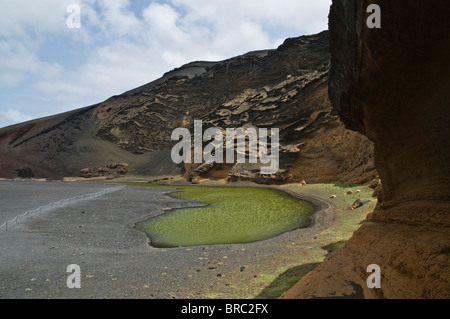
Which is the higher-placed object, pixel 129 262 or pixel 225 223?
pixel 225 223

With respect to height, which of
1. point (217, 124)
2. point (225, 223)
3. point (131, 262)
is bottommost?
point (131, 262)

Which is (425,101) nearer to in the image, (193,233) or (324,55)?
(193,233)

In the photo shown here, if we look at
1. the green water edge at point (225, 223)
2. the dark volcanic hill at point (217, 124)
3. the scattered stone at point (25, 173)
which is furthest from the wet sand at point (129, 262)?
the scattered stone at point (25, 173)

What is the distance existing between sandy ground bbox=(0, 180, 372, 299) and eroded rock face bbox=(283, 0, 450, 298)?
8.18ft

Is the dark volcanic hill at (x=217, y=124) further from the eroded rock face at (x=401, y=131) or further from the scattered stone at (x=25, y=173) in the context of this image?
the eroded rock face at (x=401, y=131)

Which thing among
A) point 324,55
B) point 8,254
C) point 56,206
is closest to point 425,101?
point 8,254

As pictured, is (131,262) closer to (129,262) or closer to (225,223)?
(129,262)

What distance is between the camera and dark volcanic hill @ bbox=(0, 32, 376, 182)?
3472 cm

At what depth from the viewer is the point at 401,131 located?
4.73 metres

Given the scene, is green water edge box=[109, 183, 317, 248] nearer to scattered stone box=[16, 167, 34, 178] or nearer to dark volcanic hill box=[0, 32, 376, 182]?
dark volcanic hill box=[0, 32, 376, 182]

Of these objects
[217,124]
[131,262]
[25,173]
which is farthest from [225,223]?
[25,173]

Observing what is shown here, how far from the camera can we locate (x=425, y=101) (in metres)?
4.18

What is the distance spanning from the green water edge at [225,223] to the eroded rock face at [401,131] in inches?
293

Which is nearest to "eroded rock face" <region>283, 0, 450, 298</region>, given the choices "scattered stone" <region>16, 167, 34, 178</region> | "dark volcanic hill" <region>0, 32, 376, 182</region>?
"dark volcanic hill" <region>0, 32, 376, 182</region>
